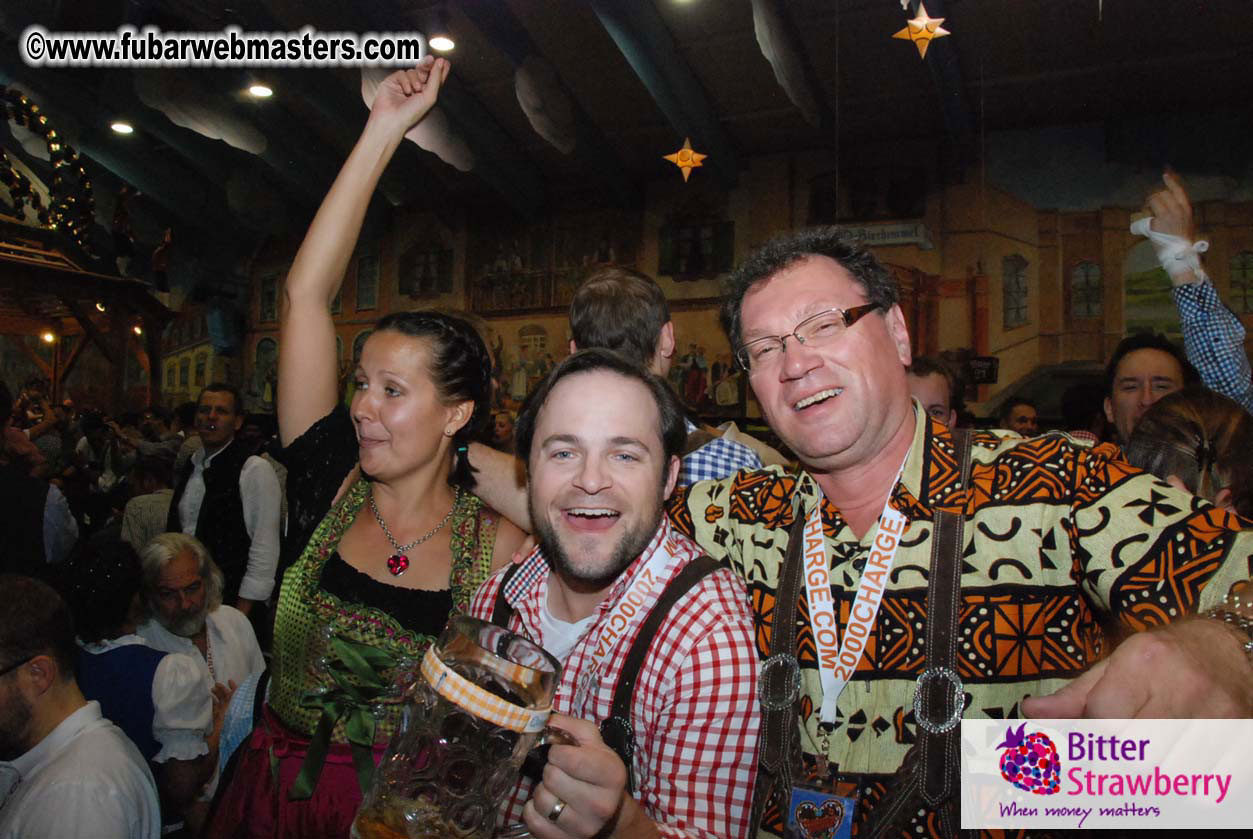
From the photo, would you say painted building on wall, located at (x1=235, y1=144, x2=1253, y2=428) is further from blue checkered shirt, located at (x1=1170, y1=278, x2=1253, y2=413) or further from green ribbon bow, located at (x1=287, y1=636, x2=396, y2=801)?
green ribbon bow, located at (x1=287, y1=636, x2=396, y2=801)

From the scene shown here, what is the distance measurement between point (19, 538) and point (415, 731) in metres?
3.22

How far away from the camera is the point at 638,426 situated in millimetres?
1479

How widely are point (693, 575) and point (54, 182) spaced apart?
8.02m

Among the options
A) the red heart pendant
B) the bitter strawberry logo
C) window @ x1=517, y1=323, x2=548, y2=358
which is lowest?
the red heart pendant

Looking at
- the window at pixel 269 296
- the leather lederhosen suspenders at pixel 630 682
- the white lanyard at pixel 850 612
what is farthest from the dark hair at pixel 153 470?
the window at pixel 269 296

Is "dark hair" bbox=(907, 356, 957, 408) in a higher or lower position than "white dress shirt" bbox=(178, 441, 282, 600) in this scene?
higher

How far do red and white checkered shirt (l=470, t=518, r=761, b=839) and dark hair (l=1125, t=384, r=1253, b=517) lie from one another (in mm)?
1377

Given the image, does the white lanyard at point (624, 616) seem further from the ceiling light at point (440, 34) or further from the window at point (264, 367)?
the window at point (264, 367)

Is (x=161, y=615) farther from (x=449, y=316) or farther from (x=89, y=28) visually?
(x=89, y=28)

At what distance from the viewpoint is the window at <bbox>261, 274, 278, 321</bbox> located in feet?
59.1

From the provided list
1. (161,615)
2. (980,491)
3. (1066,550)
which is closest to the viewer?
(1066,550)

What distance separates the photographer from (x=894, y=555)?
1.48 meters

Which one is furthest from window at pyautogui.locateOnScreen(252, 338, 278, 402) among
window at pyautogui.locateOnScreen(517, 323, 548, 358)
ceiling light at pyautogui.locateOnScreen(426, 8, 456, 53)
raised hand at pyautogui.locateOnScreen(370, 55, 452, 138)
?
raised hand at pyautogui.locateOnScreen(370, 55, 452, 138)

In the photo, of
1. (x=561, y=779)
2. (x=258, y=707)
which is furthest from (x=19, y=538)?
(x=561, y=779)
